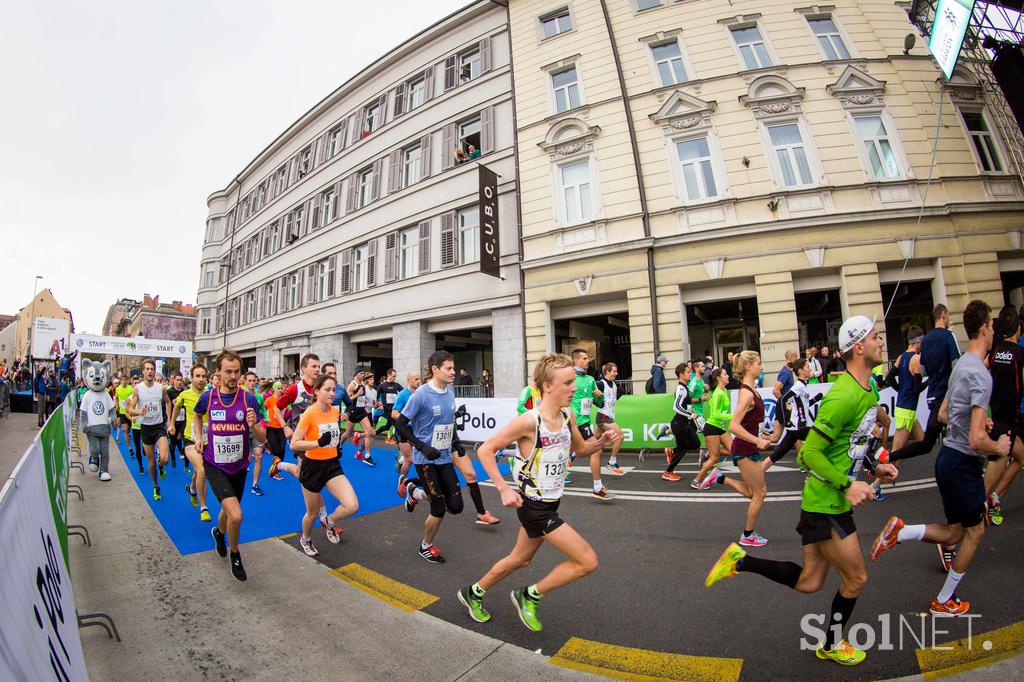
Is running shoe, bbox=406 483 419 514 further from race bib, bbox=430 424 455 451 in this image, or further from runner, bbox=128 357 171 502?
runner, bbox=128 357 171 502

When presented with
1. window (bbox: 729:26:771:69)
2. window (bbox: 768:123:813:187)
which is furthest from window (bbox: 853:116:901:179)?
window (bbox: 729:26:771:69)

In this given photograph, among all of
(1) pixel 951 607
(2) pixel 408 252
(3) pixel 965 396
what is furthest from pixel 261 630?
(2) pixel 408 252

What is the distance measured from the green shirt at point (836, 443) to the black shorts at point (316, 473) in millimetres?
4226

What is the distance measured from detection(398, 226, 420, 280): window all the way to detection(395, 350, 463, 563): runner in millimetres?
14308

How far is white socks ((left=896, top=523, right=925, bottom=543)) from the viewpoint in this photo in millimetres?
2936

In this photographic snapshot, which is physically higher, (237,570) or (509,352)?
(509,352)

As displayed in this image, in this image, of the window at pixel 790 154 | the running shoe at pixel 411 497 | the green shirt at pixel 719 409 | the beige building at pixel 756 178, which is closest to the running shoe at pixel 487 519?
the running shoe at pixel 411 497

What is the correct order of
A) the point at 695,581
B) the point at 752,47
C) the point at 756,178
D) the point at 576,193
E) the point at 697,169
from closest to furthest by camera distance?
the point at 695,581 → the point at 756,178 → the point at 697,169 → the point at 752,47 → the point at 576,193

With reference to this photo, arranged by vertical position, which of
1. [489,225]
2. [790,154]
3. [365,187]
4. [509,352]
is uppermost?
[365,187]

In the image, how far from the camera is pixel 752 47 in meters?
14.4

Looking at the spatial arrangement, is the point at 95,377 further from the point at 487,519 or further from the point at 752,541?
the point at 752,541

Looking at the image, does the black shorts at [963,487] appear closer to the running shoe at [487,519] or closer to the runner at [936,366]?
the runner at [936,366]

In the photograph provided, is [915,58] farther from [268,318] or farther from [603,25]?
[268,318]

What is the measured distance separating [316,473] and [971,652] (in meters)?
5.22
